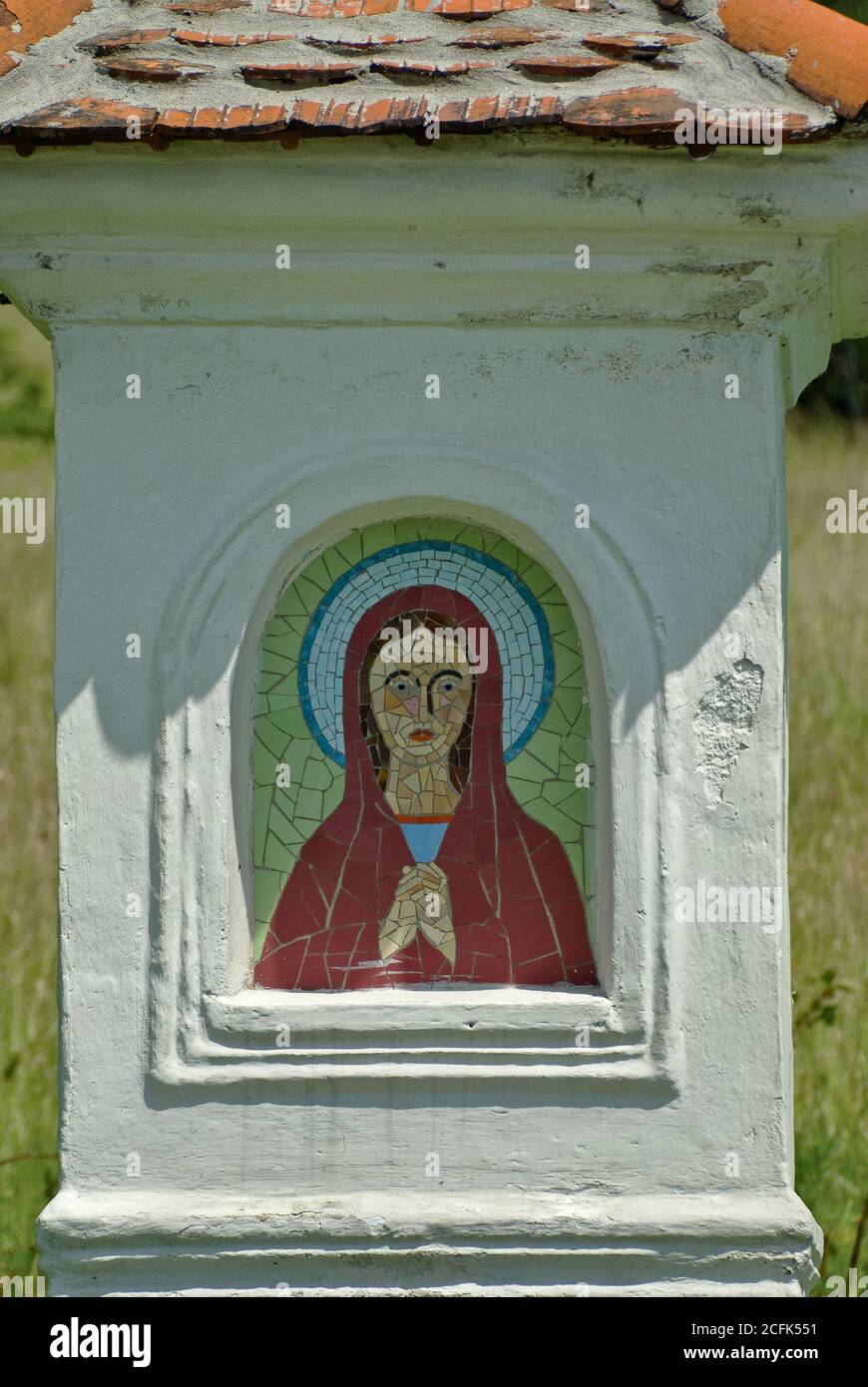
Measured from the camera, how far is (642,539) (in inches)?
142

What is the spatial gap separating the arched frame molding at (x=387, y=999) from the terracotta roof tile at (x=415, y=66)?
0.83 m

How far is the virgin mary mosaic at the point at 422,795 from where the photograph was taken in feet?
12.3

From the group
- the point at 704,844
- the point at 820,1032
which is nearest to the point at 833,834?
the point at 820,1032

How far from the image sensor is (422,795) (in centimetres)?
378

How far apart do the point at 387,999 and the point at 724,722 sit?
1115mm

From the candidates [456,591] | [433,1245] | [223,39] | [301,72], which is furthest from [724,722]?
[223,39]

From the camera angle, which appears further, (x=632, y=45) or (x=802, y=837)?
(x=802, y=837)

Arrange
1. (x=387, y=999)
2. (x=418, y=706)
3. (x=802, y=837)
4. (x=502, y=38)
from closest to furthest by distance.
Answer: (x=502, y=38)
(x=387, y=999)
(x=418, y=706)
(x=802, y=837)

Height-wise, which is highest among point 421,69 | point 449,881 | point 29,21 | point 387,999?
point 29,21

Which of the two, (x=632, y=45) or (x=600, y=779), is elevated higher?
(x=632, y=45)

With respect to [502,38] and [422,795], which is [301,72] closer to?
[502,38]

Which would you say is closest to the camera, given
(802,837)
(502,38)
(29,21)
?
(502,38)

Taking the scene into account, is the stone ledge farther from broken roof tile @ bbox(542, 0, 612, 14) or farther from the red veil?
broken roof tile @ bbox(542, 0, 612, 14)

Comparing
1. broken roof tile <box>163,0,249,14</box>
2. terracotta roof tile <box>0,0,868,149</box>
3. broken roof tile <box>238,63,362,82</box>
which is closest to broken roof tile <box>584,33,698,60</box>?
terracotta roof tile <box>0,0,868,149</box>
